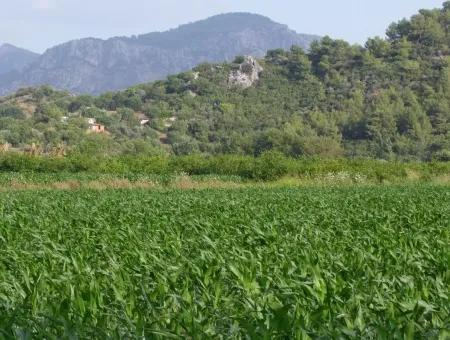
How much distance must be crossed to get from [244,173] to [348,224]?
49.3 m

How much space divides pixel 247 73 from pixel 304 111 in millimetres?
37576

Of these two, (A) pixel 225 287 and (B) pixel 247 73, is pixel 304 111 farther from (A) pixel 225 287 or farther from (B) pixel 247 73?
(A) pixel 225 287

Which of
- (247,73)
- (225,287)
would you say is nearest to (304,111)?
(247,73)

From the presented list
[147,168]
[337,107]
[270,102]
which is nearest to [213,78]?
[270,102]

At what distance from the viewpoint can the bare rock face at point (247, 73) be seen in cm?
19162

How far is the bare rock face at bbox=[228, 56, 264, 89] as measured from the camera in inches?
7544

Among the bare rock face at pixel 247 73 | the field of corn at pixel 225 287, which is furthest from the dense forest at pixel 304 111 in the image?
the field of corn at pixel 225 287

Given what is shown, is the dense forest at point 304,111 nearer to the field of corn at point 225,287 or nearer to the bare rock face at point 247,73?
the bare rock face at point 247,73

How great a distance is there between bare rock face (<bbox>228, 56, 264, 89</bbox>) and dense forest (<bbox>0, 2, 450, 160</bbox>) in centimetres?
26

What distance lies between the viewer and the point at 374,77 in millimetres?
162375

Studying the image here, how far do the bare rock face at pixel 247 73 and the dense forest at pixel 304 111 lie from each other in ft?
0.85

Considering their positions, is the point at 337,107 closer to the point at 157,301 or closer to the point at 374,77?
the point at 374,77

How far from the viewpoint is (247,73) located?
195 meters

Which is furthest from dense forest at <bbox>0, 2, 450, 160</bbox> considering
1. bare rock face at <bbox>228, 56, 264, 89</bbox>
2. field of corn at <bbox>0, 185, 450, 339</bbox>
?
field of corn at <bbox>0, 185, 450, 339</bbox>
